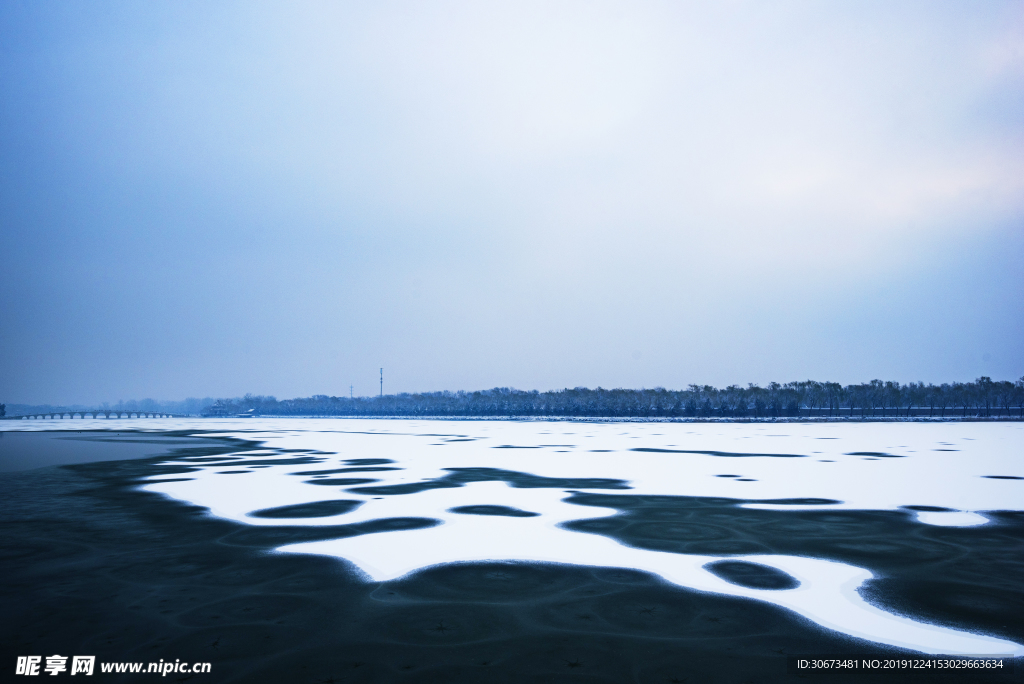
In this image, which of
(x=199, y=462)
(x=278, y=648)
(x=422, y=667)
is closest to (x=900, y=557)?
(x=422, y=667)

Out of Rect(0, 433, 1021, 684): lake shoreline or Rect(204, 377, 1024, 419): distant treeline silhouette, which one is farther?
Rect(204, 377, 1024, 419): distant treeline silhouette

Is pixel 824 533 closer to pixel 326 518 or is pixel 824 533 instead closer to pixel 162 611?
pixel 326 518

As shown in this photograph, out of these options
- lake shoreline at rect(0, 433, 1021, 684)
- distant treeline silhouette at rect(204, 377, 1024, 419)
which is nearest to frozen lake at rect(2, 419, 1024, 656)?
lake shoreline at rect(0, 433, 1021, 684)

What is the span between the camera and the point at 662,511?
15.5 m

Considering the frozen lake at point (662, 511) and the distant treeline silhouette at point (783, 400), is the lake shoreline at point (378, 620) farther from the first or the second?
the distant treeline silhouette at point (783, 400)

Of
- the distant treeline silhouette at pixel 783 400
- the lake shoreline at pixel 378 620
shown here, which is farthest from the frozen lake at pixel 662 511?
the distant treeline silhouette at pixel 783 400

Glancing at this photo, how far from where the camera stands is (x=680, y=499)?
17.3 meters

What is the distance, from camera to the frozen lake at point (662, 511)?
31.3 feet

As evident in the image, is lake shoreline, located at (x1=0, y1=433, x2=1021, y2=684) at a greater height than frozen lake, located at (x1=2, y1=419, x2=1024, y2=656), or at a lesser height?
→ greater

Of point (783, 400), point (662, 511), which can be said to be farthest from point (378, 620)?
point (783, 400)

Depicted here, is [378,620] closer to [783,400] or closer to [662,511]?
[662,511]

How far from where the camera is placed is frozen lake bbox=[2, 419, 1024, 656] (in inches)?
376

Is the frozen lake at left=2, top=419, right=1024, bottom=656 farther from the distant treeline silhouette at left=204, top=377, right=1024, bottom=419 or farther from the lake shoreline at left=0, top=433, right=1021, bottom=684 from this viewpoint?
the distant treeline silhouette at left=204, top=377, right=1024, bottom=419

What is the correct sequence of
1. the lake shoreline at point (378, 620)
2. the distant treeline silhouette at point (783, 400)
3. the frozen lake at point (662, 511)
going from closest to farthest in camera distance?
1. the lake shoreline at point (378, 620)
2. the frozen lake at point (662, 511)
3. the distant treeline silhouette at point (783, 400)
